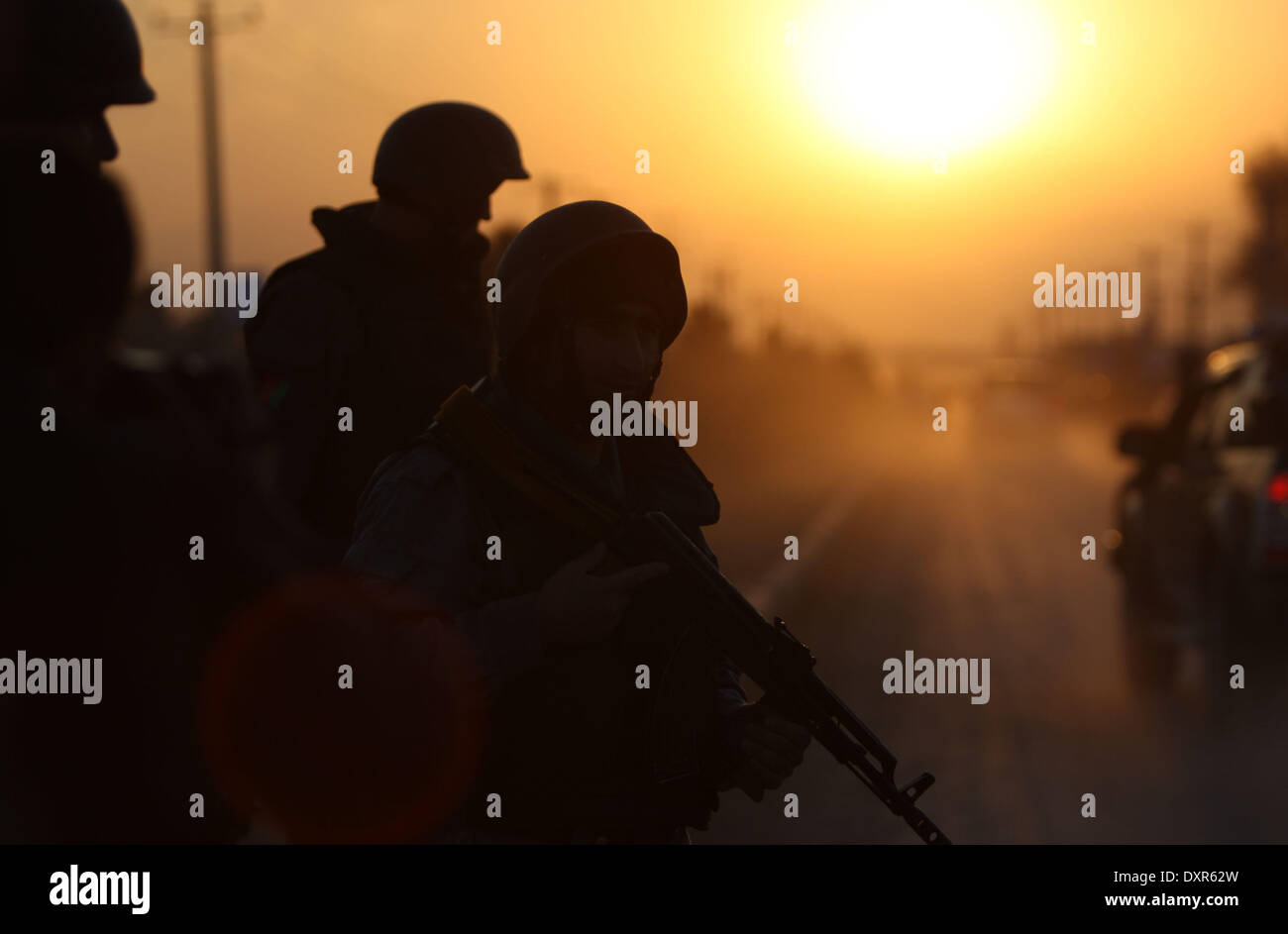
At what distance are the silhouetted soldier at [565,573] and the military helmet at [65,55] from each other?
815 millimetres

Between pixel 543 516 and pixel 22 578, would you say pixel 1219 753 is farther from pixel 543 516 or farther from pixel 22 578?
pixel 22 578

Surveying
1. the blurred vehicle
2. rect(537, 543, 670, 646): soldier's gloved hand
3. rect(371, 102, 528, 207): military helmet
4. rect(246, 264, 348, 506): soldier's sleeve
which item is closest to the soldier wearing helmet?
rect(537, 543, 670, 646): soldier's gloved hand

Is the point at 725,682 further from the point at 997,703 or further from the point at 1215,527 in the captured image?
the point at 997,703

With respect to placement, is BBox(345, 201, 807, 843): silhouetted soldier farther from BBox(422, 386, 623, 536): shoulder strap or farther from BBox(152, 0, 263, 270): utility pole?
BBox(152, 0, 263, 270): utility pole

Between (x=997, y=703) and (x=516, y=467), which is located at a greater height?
(x=516, y=467)

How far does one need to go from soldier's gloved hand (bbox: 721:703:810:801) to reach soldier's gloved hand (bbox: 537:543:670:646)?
311mm

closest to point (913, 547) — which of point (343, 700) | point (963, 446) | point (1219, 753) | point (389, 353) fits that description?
point (1219, 753)

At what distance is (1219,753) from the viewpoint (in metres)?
7.35

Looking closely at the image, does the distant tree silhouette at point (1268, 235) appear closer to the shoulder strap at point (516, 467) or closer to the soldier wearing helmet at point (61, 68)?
the shoulder strap at point (516, 467)

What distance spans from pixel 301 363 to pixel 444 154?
2.04 feet

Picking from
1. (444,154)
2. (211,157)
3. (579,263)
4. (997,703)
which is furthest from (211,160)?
(579,263)

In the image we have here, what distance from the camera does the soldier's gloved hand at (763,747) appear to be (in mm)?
2250

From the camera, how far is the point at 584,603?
2.07m

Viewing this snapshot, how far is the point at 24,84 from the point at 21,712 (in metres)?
0.38
